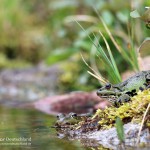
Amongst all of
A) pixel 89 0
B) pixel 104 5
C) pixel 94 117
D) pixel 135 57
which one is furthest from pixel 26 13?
pixel 94 117

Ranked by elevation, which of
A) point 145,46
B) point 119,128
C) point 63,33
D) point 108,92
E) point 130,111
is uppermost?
point 63,33

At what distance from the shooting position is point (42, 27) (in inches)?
466

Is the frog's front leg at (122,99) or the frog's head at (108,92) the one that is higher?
the frog's head at (108,92)

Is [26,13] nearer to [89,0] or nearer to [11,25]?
[11,25]

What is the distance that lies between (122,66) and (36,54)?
14.2 feet

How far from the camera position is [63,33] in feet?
26.1

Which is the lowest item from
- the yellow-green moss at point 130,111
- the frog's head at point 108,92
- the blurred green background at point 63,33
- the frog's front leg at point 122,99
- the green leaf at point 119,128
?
the green leaf at point 119,128

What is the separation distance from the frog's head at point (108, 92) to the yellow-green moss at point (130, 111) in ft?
0.35

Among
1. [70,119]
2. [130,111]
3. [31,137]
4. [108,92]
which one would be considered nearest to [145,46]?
[108,92]

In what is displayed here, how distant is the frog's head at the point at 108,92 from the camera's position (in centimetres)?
292

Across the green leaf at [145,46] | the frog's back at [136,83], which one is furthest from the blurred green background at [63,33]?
the frog's back at [136,83]

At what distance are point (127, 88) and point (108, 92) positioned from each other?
0.12 meters

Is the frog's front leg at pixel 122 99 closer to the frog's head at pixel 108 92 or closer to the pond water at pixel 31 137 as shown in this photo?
the frog's head at pixel 108 92

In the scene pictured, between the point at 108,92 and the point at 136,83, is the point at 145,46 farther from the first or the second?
the point at 108,92
